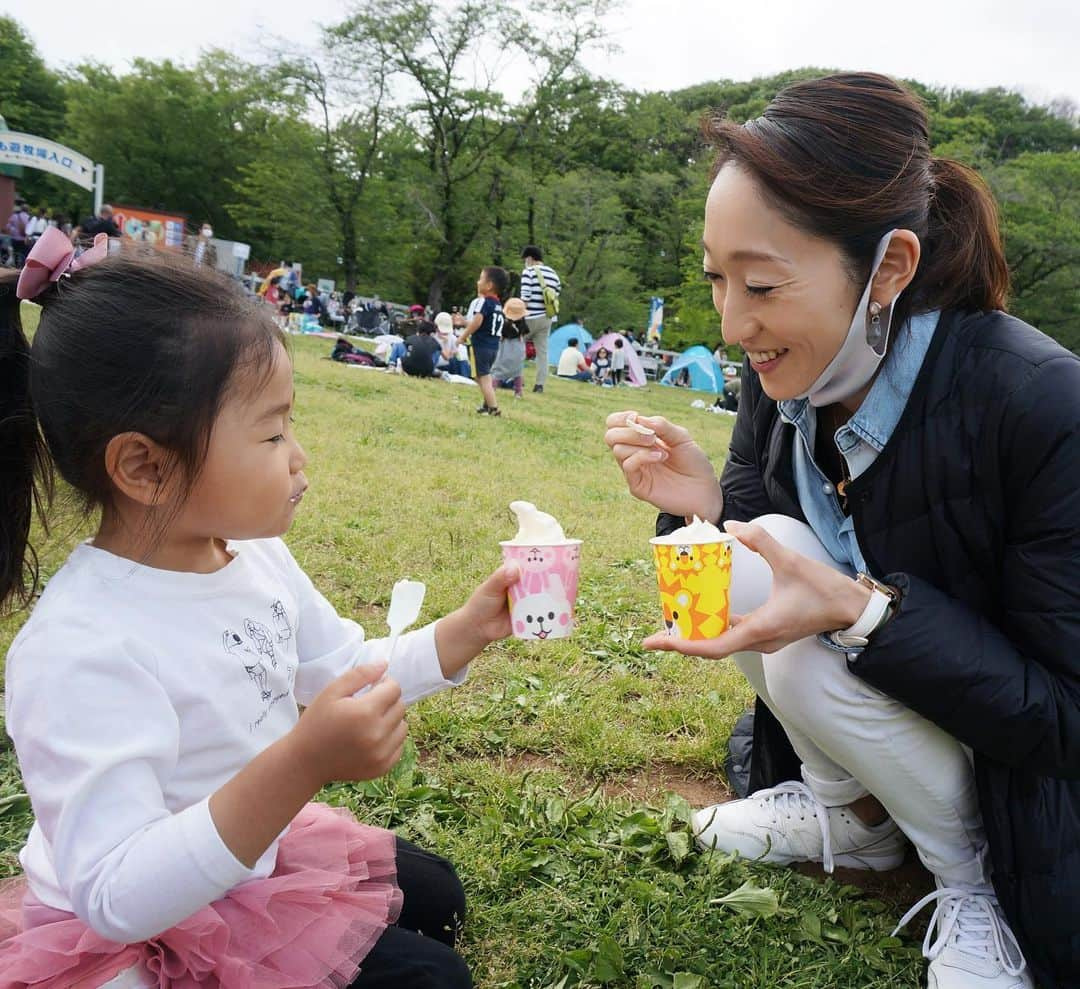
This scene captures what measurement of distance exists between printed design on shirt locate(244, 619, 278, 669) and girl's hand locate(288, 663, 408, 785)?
327mm

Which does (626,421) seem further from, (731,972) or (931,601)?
(731,972)

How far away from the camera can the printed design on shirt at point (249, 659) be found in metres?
1.39

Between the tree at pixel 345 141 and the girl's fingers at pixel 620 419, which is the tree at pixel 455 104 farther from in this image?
the girl's fingers at pixel 620 419

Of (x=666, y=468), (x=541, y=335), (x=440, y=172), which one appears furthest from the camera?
(x=440, y=172)

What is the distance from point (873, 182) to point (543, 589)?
986mm

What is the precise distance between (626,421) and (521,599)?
2.05 ft

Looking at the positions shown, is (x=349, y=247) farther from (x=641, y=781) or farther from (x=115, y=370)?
(x=115, y=370)

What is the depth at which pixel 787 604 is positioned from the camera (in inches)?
61.7

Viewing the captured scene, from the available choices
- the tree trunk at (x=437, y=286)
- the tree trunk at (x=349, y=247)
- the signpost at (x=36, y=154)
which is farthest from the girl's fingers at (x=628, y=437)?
the tree trunk at (x=349, y=247)

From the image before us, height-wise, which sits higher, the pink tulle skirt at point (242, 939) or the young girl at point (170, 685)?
the young girl at point (170, 685)

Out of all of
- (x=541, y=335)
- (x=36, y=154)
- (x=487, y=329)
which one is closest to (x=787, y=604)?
(x=487, y=329)

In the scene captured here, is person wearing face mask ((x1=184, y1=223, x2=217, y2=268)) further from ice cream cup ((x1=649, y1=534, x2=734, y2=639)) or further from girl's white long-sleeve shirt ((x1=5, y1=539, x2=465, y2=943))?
ice cream cup ((x1=649, y1=534, x2=734, y2=639))

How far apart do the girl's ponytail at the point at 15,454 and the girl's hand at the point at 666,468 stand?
1.18 metres

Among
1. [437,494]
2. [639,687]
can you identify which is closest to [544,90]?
[437,494]
